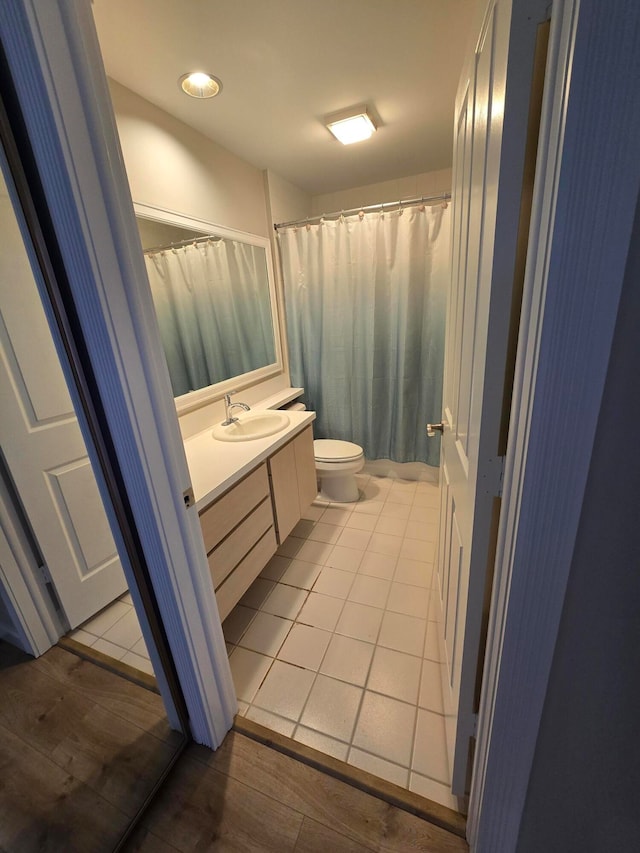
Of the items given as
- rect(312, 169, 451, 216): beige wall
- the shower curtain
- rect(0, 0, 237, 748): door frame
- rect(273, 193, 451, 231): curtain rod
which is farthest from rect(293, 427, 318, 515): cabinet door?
rect(312, 169, 451, 216): beige wall

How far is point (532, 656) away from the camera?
62cm

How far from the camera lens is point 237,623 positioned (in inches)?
62.6

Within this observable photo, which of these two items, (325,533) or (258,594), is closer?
(258,594)

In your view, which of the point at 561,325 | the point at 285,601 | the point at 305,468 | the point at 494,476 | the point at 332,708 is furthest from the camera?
the point at 305,468

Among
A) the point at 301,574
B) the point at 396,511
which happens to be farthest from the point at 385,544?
the point at 301,574

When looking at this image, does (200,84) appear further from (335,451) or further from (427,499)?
(427,499)

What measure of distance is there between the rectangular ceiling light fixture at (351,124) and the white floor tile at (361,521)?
92.2 inches

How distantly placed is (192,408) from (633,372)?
5.82 ft

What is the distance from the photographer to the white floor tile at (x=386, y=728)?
3.58 ft

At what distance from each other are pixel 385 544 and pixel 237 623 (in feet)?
3.12

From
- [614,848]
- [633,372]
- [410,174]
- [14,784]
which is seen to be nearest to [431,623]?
[614,848]

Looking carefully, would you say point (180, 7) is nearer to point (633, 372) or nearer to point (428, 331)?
point (633, 372)

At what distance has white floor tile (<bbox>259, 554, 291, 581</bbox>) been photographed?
6.12 ft

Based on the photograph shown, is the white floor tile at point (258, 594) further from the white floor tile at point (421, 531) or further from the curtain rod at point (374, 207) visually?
the curtain rod at point (374, 207)
